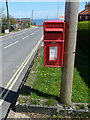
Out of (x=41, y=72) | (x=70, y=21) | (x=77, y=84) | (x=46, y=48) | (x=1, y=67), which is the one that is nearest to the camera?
(x=70, y=21)

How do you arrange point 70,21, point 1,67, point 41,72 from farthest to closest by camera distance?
point 1,67 → point 41,72 → point 70,21

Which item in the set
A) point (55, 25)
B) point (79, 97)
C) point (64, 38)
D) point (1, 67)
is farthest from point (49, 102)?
point (1, 67)

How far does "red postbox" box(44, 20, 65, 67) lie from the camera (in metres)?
3.00

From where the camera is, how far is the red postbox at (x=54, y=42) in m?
3.00

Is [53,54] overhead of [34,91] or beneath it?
overhead

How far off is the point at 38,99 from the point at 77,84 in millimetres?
1661

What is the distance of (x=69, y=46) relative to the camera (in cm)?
307

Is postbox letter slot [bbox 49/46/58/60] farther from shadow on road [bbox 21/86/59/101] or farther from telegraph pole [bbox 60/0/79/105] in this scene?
shadow on road [bbox 21/86/59/101]

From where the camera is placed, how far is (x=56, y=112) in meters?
3.30

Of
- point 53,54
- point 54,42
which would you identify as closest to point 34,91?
point 53,54

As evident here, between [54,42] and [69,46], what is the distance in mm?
304

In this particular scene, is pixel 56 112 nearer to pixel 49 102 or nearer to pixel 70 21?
pixel 49 102

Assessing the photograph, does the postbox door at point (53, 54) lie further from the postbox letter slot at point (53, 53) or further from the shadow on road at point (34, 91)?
the shadow on road at point (34, 91)

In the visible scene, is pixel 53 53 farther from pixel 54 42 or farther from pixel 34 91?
pixel 34 91
